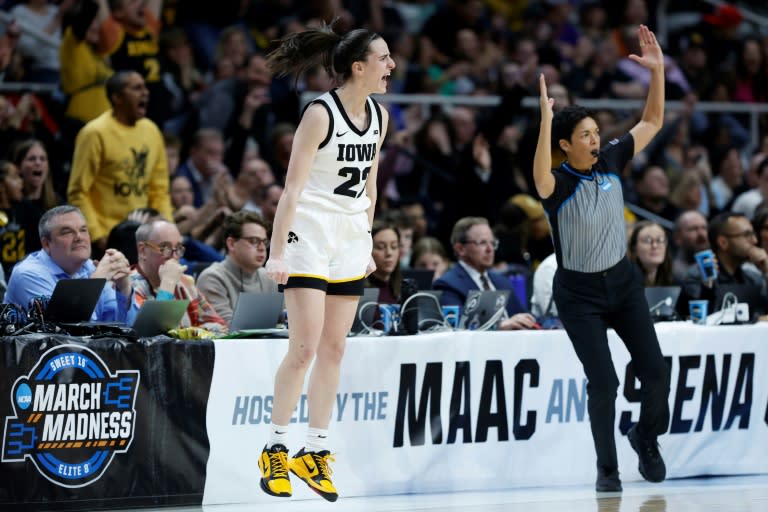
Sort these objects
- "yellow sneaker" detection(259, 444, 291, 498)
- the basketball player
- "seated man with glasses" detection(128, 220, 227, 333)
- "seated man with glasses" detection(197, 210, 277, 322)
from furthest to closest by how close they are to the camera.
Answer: "seated man with glasses" detection(197, 210, 277, 322) < "seated man with glasses" detection(128, 220, 227, 333) < "yellow sneaker" detection(259, 444, 291, 498) < the basketball player

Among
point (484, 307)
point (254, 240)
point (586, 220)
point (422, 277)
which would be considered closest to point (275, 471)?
point (586, 220)

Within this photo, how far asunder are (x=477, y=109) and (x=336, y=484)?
662 centimetres

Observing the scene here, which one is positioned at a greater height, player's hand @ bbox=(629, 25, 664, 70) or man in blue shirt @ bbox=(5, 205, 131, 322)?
player's hand @ bbox=(629, 25, 664, 70)

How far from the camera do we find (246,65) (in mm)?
11727

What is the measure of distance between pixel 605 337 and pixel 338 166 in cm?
178

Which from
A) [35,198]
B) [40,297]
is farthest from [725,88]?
[40,297]

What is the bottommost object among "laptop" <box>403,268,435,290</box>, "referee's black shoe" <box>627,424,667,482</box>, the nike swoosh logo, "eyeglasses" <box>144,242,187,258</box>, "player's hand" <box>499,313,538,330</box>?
"referee's black shoe" <box>627,424,667,482</box>

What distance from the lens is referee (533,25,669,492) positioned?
6574 mm

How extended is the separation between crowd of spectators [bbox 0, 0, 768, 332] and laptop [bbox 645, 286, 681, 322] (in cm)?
81

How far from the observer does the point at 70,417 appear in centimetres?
611

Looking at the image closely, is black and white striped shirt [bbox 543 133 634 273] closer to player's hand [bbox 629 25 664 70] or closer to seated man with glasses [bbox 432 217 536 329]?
player's hand [bbox 629 25 664 70]

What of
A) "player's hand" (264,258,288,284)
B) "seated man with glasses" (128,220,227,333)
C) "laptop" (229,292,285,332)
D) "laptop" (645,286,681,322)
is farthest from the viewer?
"laptop" (645,286,681,322)

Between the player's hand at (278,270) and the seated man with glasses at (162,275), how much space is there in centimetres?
168

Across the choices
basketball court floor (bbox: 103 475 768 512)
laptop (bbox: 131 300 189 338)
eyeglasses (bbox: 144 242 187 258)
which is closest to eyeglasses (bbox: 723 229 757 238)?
basketball court floor (bbox: 103 475 768 512)
